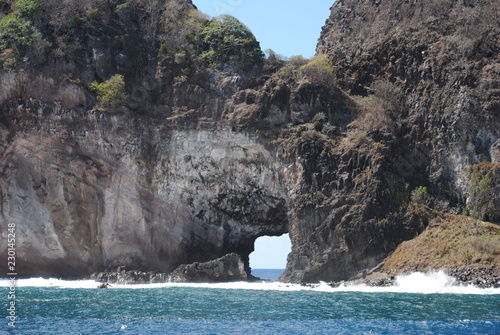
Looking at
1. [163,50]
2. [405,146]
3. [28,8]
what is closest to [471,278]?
[405,146]

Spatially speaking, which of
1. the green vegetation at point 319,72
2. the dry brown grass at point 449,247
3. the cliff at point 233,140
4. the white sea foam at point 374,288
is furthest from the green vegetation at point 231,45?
the dry brown grass at point 449,247

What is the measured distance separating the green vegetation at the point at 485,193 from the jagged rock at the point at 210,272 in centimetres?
1714

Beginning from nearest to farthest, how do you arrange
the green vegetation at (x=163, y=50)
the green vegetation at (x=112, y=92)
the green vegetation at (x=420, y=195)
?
the green vegetation at (x=420, y=195)
the green vegetation at (x=112, y=92)
the green vegetation at (x=163, y=50)

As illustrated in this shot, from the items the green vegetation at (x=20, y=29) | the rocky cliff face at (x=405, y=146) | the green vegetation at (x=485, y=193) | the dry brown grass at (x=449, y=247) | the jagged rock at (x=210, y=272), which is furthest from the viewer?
the green vegetation at (x=20, y=29)

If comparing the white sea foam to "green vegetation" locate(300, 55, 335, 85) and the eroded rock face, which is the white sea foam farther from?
"green vegetation" locate(300, 55, 335, 85)

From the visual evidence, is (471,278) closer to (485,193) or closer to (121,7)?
(485,193)

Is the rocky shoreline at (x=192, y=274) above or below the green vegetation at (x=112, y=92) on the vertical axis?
below

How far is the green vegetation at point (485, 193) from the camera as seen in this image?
4069cm

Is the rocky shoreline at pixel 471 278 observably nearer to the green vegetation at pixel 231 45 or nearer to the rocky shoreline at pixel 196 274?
the rocky shoreline at pixel 196 274

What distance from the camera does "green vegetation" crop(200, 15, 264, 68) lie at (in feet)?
174

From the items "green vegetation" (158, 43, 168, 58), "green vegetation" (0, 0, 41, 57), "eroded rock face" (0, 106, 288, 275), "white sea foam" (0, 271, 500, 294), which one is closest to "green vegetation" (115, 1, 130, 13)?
"green vegetation" (158, 43, 168, 58)

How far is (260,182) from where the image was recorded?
4850 centimetres

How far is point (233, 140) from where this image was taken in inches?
1911

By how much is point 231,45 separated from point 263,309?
2913cm
